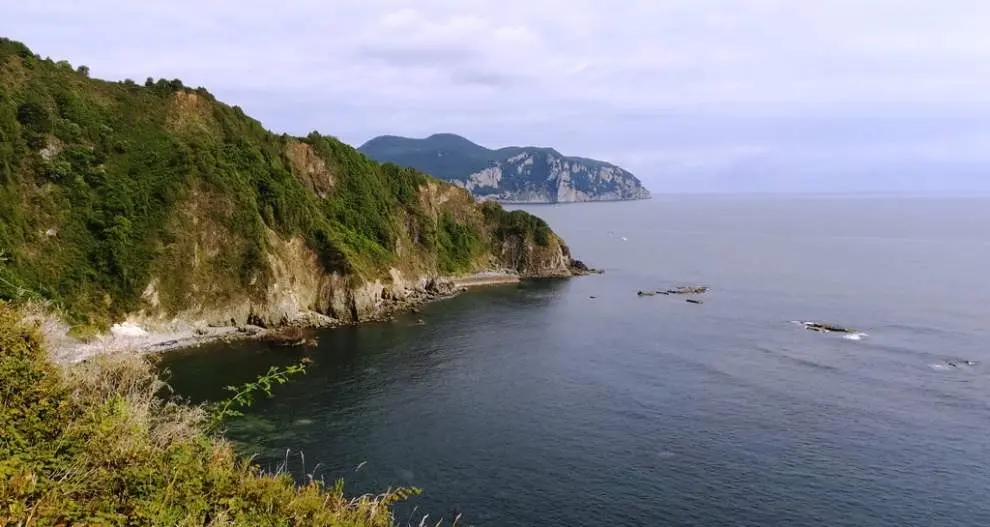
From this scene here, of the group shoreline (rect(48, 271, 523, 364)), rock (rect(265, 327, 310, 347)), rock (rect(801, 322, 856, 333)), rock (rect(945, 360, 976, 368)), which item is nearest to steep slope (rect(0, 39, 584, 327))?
shoreline (rect(48, 271, 523, 364))

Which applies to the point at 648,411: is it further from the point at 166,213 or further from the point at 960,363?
the point at 166,213

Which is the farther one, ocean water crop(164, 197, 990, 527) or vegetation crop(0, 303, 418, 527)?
ocean water crop(164, 197, 990, 527)

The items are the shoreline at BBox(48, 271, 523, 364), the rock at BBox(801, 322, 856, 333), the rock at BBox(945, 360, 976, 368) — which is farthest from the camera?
the rock at BBox(801, 322, 856, 333)

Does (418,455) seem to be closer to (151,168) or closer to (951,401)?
(951,401)

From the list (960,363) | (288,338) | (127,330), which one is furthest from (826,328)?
(127,330)

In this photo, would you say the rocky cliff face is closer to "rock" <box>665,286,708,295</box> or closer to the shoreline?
the shoreline

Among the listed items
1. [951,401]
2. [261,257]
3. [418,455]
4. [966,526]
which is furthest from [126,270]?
[951,401]

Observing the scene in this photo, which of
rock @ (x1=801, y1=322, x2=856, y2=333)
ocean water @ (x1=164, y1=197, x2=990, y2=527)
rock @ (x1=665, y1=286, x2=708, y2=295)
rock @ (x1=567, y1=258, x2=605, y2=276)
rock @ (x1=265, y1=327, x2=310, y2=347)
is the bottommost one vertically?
ocean water @ (x1=164, y1=197, x2=990, y2=527)
